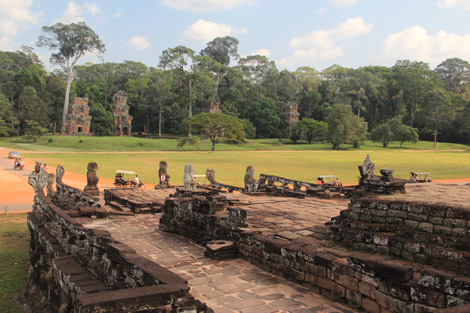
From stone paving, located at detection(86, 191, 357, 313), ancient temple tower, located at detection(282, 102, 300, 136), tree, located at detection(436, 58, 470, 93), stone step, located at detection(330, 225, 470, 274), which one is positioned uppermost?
tree, located at detection(436, 58, 470, 93)

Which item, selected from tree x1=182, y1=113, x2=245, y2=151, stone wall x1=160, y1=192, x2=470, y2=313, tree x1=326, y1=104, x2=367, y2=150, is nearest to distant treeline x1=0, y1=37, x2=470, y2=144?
tree x1=326, y1=104, x2=367, y2=150

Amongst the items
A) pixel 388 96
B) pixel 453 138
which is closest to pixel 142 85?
pixel 388 96

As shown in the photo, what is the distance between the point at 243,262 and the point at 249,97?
86.9m

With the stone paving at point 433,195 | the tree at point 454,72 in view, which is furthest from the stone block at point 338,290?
the tree at point 454,72

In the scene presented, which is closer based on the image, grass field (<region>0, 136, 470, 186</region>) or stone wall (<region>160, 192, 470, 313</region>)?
stone wall (<region>160, 192, 470, 313</region>)

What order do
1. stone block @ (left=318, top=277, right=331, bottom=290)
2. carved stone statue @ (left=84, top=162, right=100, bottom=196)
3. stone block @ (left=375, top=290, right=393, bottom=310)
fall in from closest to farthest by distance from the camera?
stone block @ (left=375, top=290, right=393, bottom=310) < stone block @ (left=318, top=277, right=331, bottom=290) < carved stone statue @ (left=84, top=162, right=100, bottom=196)

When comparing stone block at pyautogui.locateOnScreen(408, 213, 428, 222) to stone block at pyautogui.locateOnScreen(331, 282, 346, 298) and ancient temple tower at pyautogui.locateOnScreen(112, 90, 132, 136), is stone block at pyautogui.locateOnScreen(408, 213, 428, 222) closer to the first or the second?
stone block at pyautogui.locateOnScreen(331, 282, 346, 298)

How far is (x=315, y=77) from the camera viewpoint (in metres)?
106

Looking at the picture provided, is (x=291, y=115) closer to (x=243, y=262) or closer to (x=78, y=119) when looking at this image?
(x=78, y=119)

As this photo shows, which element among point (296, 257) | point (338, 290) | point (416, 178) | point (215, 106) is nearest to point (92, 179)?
point (296, 257)

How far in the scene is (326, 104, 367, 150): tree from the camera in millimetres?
66188

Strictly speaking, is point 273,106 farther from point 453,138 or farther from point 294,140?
point 453,138

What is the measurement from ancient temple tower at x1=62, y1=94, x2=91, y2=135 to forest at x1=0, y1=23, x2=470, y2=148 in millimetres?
3296

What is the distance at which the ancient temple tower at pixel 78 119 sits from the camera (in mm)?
66750
